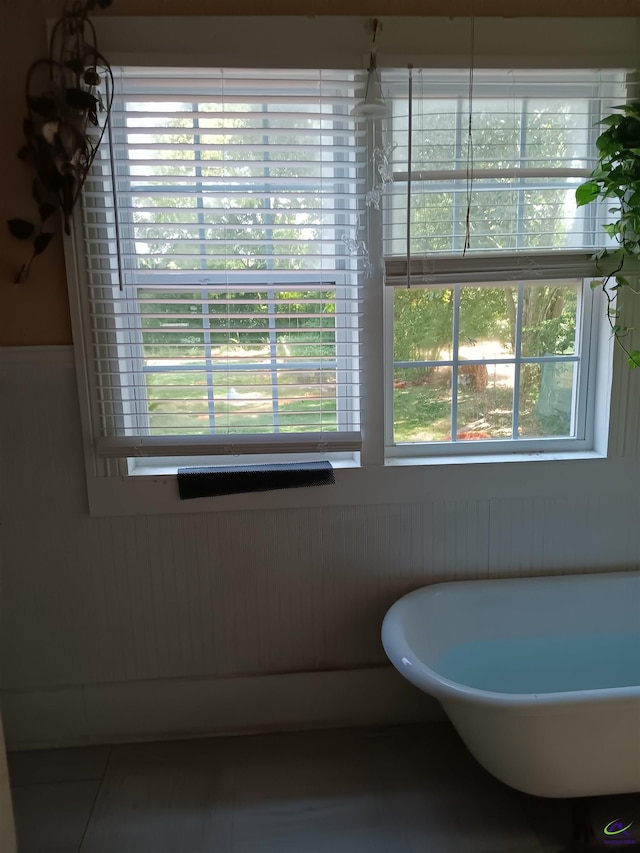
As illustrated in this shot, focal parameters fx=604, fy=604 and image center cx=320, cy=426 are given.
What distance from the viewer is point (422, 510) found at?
1956mm

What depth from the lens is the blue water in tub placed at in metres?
1.88

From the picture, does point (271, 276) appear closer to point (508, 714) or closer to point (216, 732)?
point (508, 714)

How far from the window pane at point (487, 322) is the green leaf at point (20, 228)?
1.30 metres

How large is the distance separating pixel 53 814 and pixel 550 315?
2.13 meters

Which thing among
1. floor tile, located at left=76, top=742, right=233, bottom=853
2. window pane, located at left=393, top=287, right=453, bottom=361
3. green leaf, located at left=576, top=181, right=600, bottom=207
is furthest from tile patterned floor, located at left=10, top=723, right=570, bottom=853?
green leaf, located at left=576, top=181, right=600, bottom=207

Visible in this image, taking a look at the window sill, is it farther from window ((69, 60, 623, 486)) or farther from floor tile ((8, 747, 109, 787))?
floor tile ((8, 747, 109, 787))

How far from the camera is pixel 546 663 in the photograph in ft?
6.38

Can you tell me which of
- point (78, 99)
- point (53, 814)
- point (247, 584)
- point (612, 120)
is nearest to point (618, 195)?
point (612, 120)

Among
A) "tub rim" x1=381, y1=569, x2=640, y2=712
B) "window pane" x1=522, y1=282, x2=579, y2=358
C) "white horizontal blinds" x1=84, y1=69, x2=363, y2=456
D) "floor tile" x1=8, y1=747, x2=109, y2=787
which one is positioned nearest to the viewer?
"tub rim" x1=381, y1=569, x2=640, y2=712

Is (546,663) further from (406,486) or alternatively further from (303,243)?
(303,243)

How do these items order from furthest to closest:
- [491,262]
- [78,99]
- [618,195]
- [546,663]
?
1. [546,663]
2. [491,262]
3. [618,195]
4. [78,99]

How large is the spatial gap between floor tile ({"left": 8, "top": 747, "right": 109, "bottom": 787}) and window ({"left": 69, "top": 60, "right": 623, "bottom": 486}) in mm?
935

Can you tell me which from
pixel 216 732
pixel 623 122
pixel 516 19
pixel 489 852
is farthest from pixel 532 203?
pixel 216 732

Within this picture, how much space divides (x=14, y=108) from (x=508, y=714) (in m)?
2.00
